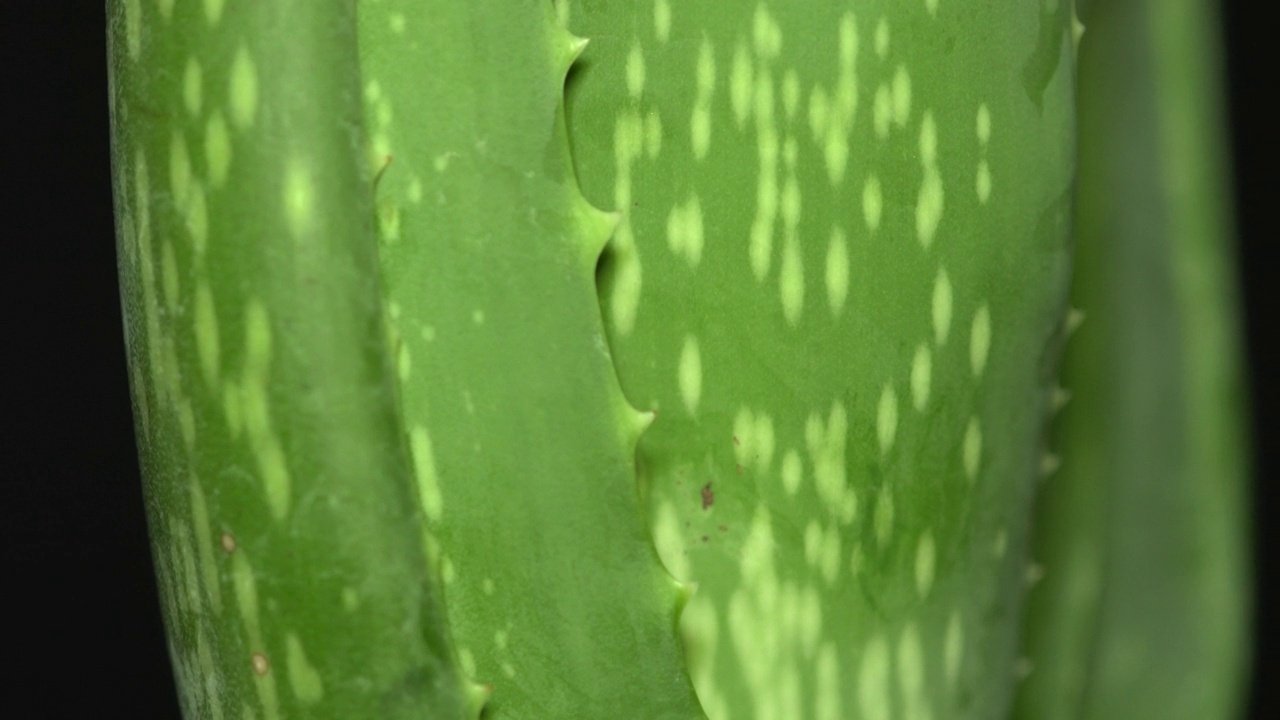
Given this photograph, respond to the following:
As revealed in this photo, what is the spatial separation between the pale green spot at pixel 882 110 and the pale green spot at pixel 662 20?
4 cm

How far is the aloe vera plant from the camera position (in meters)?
0.20

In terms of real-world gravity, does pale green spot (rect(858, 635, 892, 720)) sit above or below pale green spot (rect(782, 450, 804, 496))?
below

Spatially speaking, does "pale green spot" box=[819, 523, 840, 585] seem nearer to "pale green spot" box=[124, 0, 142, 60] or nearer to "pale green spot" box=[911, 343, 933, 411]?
"pale green spot" box=[911, 343, 933, 411]

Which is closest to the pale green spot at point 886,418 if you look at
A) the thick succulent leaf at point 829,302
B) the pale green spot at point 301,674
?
the thick succulent leaf at point 829,302

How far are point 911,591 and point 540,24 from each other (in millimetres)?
128

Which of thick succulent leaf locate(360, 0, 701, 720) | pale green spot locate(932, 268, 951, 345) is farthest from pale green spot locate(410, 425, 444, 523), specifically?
pale green spot locate(932, 268, 951, 345)

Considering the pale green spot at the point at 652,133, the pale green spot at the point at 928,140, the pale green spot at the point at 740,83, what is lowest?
the pale green spot at the point at 928,140

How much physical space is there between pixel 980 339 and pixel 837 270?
0.13 ft

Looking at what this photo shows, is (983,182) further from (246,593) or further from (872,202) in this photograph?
(246,593)

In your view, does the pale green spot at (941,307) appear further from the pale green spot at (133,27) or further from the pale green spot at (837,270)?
the pale green spot at (133,27)

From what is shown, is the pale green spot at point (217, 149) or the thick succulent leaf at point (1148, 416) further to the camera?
the thick succulent leaf at point (1148, 416)

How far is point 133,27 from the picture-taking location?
8.3 inches

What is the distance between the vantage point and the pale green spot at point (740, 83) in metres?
0.24

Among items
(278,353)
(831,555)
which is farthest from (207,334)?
(831,555)
